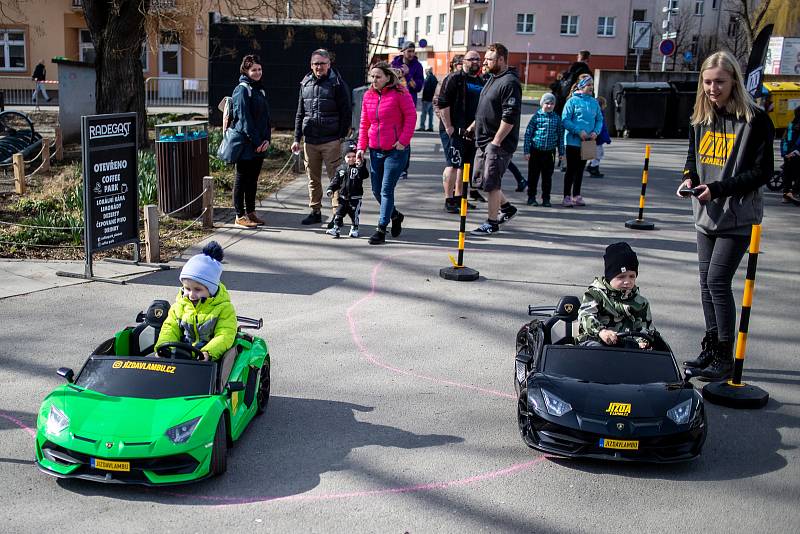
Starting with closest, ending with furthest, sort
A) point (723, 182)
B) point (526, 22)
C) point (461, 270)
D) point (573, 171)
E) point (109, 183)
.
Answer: point (723, 182)
point (109, 183)
point (461, 270)
point (573, 171)
point (526, 22)

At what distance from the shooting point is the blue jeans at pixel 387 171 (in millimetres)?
11156

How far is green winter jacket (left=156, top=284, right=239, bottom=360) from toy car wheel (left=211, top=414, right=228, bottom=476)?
84cm

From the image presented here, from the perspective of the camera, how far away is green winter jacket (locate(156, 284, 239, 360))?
5832mm

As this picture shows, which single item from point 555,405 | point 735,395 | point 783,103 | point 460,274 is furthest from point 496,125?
point 783,103

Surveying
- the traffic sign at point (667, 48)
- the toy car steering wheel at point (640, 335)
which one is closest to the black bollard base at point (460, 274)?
the toy car steering wheel at point (640, 335)

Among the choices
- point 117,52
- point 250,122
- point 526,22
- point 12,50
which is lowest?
point 250,122

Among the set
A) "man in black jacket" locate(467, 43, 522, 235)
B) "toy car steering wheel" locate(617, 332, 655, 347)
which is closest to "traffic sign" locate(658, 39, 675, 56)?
"man in black jacket" locate(467, 43, 522, 235)

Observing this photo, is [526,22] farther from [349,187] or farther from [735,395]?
[735,395]

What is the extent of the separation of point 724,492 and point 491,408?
1736mm

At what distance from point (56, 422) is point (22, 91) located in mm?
37828

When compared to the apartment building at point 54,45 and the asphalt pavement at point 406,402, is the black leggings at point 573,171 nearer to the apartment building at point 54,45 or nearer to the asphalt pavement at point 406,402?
the asphalt pavement at point 406,402

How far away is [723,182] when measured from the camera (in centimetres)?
666

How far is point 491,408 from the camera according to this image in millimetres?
6398

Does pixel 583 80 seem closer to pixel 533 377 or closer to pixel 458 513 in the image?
pixel 533 377
